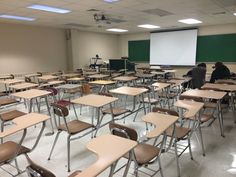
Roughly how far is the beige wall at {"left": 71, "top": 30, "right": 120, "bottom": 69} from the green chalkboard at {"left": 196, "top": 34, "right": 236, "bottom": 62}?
5.39 meters

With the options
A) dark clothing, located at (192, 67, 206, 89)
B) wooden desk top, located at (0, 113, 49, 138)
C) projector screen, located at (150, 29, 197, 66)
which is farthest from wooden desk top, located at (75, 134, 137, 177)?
projector screen, located at (150, 29, 197, 66)

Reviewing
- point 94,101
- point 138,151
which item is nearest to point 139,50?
point 94,101

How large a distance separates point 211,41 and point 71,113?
7760 millimetres

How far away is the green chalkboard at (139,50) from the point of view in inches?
473

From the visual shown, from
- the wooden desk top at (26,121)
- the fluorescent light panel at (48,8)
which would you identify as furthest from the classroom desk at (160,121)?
Answer: the fluorescent light panel at (48,8)

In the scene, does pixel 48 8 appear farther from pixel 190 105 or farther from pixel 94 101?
pixel 190 105

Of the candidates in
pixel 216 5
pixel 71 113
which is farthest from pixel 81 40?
pixel 216 5

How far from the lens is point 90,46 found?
37.1 ft

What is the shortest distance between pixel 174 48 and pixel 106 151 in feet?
33.0

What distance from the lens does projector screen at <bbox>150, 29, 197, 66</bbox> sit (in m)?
10.1

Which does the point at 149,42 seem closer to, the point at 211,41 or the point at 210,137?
the point at 211,41

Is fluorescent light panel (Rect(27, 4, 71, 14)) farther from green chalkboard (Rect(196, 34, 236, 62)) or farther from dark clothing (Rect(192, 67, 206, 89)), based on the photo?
green chalkboard (Rect(196, 34, 236, 62))

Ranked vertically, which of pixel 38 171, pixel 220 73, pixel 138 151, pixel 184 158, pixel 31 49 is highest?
pixel 31 49

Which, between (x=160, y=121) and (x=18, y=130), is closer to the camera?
(x=18, y=130)
